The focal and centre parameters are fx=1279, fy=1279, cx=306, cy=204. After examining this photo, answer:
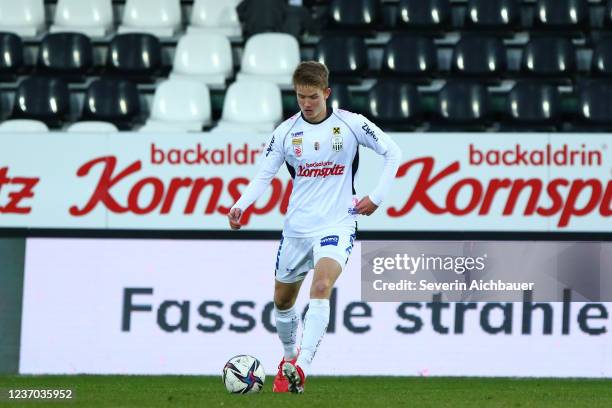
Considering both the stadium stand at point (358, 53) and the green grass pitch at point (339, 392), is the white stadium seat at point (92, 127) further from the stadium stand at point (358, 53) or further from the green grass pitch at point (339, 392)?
the green grass pitch at point (339, 392)

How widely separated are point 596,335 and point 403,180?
2268mm

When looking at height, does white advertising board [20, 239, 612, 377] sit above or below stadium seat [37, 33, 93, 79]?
below

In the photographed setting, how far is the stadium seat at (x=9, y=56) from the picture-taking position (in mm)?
13508

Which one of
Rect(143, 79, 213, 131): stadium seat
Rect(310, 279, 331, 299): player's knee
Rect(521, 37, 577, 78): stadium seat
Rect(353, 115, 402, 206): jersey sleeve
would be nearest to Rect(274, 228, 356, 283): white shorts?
Rect(310, 279, 331, 299): player's knee

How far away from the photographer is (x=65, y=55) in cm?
1346

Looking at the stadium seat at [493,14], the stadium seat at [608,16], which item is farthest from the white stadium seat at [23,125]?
the stadium seat at [608,16]

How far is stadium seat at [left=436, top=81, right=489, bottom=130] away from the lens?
1229cm

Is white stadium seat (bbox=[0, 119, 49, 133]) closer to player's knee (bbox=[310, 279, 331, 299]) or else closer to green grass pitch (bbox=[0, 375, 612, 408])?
Result: green grass pitch (bbox=[0, 375, 612, 408])

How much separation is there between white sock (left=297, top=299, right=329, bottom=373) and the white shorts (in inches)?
12.5

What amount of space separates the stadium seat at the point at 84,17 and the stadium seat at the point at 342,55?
263 cm

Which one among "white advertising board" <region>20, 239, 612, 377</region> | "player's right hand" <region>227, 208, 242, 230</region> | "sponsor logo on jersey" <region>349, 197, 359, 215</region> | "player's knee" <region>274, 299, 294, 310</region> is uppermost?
"sponsor logo on jersey" <region>349, 197, 359, 215</region>

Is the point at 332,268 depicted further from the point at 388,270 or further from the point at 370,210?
the point at 388,270

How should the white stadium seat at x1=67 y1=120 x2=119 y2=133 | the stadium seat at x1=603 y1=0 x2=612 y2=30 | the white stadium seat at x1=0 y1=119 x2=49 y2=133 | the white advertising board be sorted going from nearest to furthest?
the white advertising board < the white stadium seat at x1=67 y1=120 x2=119 y2=133 < the white stadium seat at x1=0 y1=119 x2=49 y2=133 < the stadium seat at x1=603 y1=0 x2=612 y2=30

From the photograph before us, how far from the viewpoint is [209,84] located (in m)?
13.2
